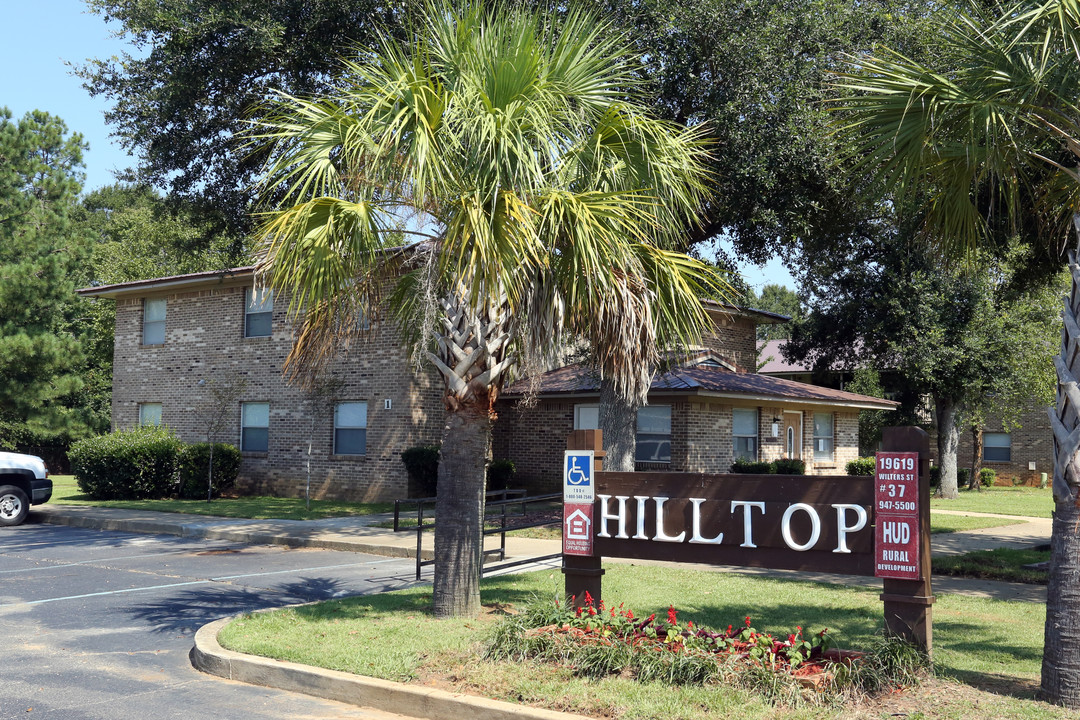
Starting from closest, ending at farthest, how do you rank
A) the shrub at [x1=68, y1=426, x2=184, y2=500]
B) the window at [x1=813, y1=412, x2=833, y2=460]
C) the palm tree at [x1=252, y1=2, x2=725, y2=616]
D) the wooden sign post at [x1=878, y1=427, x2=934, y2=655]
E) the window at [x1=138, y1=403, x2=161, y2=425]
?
the wooden sign post at [x1=878, y1=427, x2=934, y2=655] → the palm tree at [x1=252, y1=2, x2=725, y2=616] → the shrub at [x1=68, y1=426, x2=184, y2=500] → the window at [x1=138, y1=403, x2=161, y2=425] → the window at [x1=813, y1=412, x2=833, y2=460]

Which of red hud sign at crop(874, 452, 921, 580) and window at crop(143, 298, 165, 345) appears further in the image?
window at crop(143, 298, 165, 345)

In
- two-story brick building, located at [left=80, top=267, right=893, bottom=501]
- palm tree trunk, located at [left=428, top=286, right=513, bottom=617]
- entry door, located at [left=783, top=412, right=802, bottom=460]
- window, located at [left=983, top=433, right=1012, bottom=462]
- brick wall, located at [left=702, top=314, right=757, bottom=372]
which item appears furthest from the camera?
window, located at [left=983, top=433, right=1012, bottom=462]

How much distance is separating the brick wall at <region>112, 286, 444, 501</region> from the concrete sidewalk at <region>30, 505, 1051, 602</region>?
3.34 metres

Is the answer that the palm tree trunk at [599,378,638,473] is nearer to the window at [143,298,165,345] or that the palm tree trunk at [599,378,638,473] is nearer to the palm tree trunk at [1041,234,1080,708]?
the palm tree trunk at [1041,234,1080,708]

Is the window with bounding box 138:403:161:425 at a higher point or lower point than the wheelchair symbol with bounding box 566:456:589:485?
higher

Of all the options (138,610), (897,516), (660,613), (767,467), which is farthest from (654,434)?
(897,516)

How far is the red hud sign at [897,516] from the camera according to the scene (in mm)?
6215

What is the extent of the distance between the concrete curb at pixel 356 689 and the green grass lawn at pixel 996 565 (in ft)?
27.7

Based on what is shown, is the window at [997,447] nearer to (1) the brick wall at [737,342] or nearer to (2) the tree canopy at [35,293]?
(1) the brick wall at [737,342]

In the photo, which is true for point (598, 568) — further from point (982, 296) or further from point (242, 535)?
point (982, 296)

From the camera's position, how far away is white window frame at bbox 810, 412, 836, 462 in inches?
1050

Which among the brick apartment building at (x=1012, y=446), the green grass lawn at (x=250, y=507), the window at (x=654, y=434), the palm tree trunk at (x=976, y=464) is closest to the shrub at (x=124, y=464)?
the green grass lawn at (x=250, y=507)

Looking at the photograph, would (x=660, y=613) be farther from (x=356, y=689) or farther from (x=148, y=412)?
(x=148, y=412)

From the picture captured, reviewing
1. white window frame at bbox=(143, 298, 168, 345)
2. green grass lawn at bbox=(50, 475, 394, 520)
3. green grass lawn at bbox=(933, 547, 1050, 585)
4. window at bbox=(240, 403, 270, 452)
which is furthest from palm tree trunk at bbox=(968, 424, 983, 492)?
white window frame at bbox=(143, 298, 168, 345)
